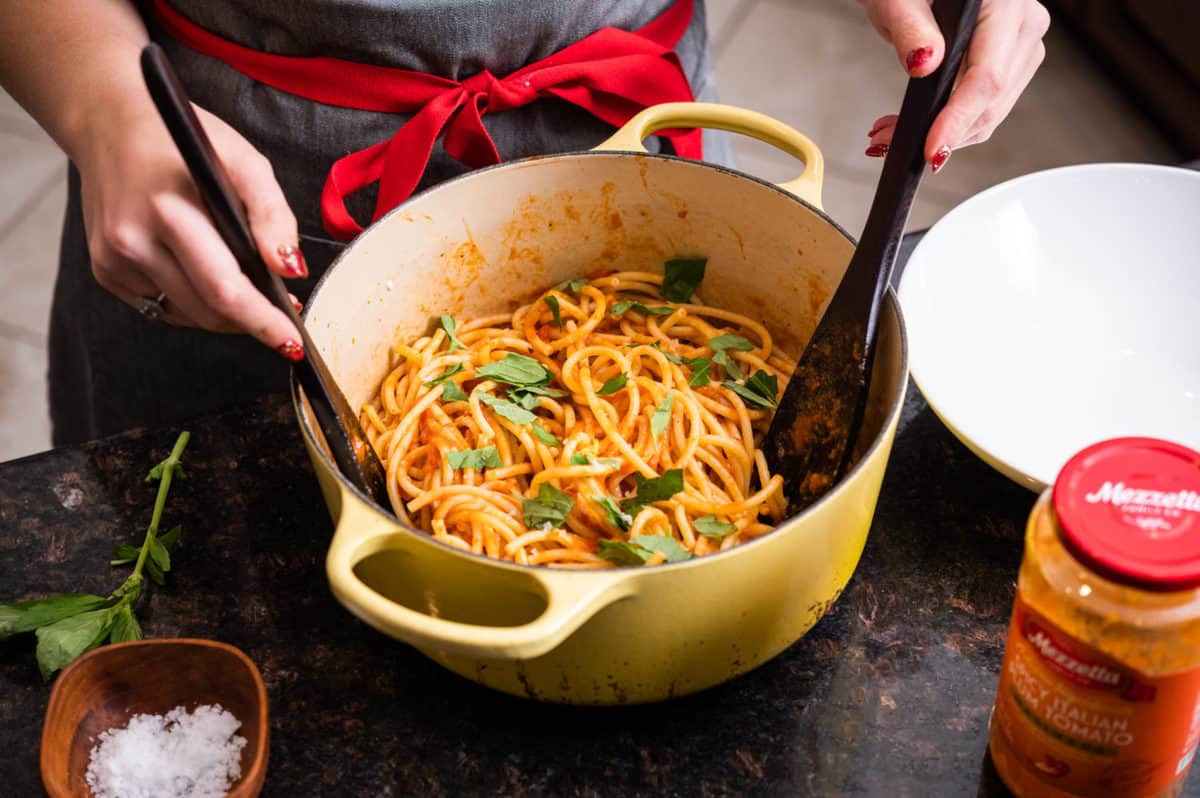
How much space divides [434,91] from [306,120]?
144 mm

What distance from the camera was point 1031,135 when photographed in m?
2.95

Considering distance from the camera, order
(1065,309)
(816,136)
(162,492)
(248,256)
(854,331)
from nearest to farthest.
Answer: (248,256) < (854,331) < (162,492) < (1065,309) < (816,136)

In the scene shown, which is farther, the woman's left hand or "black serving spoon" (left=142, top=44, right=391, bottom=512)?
the woman's left hand

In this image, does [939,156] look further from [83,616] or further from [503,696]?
[83,616]

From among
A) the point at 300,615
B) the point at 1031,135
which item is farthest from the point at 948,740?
the point at 1031,135

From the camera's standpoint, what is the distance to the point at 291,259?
0.84 m

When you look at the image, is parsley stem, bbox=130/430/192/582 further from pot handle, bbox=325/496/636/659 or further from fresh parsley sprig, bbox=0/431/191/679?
pot handle, bbox=325/496/636/659

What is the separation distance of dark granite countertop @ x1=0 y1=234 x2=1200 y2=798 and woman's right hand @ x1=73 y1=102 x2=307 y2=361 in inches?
7.5

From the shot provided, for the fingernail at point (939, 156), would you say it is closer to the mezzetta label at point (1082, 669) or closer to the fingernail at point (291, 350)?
the mezzetta label at point (1082, 669)

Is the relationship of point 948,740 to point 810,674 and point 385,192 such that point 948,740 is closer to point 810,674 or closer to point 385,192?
point 810,674

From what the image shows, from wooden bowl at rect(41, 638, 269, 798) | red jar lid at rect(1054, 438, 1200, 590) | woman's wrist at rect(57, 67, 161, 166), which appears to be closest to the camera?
red jar lid at rect(1054, 438, 1200, 590)

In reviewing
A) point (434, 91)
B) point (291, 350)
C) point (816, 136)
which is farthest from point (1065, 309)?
point (816, 136)

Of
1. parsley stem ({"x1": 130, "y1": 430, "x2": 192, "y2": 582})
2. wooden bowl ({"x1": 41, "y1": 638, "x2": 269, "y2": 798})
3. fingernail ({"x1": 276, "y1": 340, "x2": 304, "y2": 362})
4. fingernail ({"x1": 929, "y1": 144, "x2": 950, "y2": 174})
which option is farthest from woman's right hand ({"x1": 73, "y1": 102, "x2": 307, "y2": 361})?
fingernail ({"x1": 929, "y1": 144, "x2": 950, "y2": 174})

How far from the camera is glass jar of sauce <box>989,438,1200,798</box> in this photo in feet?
2.13
